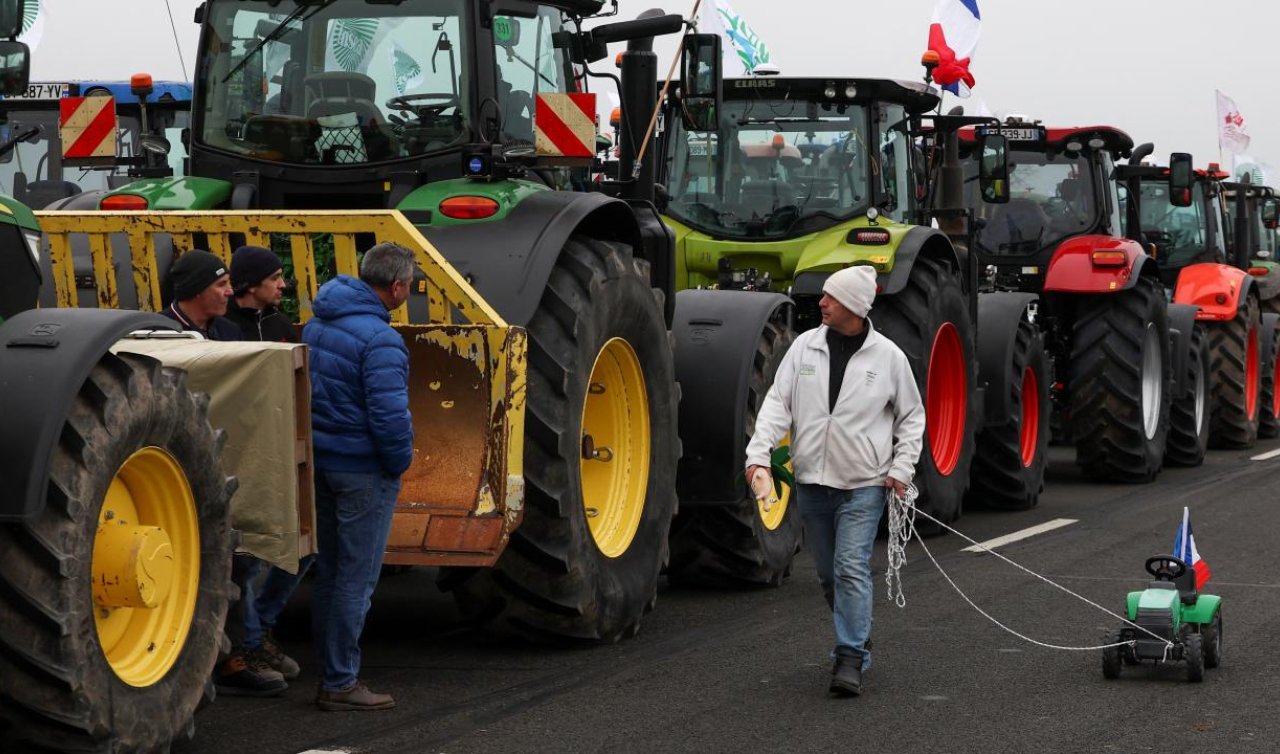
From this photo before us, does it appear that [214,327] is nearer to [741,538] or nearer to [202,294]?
[202,294]

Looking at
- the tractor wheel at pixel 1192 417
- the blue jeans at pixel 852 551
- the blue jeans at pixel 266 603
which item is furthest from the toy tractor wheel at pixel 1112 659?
the tractor wheel at pixel 1192 417

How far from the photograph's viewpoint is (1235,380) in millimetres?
18703

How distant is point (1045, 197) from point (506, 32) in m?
8.30

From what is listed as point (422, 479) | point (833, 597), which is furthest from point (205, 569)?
point (833, 597)

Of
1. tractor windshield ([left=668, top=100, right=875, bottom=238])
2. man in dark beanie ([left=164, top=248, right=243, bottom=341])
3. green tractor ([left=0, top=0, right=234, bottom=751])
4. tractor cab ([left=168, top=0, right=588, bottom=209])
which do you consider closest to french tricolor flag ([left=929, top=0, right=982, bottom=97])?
tractor windshield ([left=668, top=100, right=875, bottom=238])

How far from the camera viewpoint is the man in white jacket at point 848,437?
755 centimetres

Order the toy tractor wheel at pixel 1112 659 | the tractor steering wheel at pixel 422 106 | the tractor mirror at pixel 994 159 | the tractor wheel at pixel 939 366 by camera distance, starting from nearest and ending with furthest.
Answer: the toy tractor wheel at pixel 1112 659
the tractor steering wheel at pixel 422 106
the tractor wheel at pixel 939 366
the tractor mirror at pixel 994 159

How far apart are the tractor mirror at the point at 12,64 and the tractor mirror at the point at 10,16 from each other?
0.26ft

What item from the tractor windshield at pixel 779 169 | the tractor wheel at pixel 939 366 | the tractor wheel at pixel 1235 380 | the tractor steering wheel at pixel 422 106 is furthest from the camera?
the tractor wheel at pixel 1235 380

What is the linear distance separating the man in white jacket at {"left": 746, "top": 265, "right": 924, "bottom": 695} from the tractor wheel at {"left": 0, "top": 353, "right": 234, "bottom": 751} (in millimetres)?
2323

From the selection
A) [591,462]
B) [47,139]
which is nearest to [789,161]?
[591,462]

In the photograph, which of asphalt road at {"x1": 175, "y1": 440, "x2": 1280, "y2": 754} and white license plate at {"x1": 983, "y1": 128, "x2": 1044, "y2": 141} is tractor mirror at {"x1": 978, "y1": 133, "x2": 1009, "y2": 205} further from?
asphalt road at {"x1": 175, "y1": 440, "x2": 1280, "y2": 754}

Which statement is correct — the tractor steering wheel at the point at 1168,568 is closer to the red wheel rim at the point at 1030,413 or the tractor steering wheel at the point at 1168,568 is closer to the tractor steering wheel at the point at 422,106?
the tractor steering wheel at the point at 422,106

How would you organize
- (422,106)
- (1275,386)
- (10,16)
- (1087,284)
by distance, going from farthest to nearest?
(1275,386), (1087,284), (422,106), (10,16)
